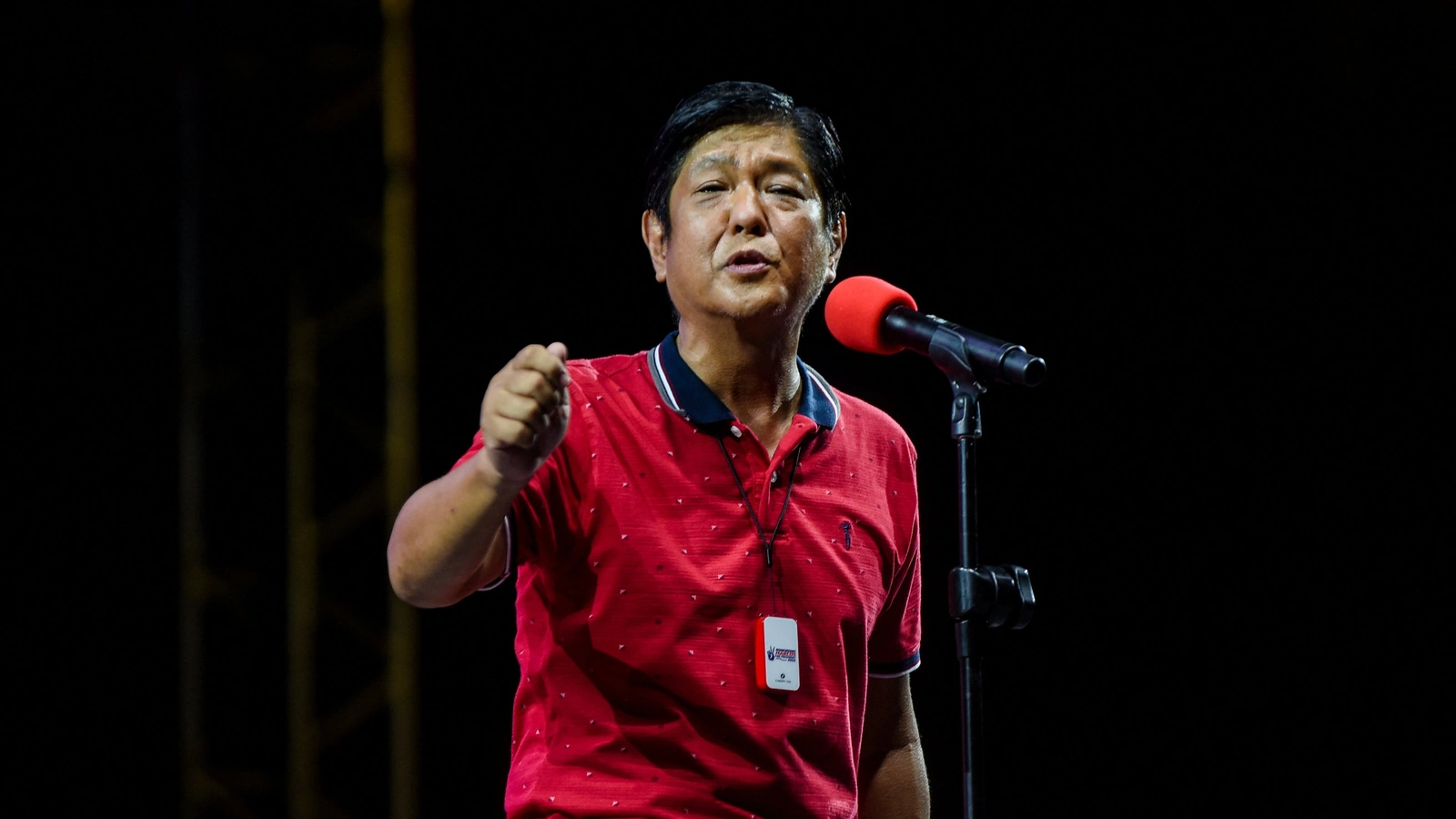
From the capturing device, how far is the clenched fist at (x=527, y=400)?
55.9 inches

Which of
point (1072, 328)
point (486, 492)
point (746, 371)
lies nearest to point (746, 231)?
point (746, 371)

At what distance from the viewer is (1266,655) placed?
451 centimetres

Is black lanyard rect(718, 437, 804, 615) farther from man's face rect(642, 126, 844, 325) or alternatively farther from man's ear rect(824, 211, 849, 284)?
man's ear rect(824, 211, 849, 284)

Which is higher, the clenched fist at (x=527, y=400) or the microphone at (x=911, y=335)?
the microphone at (x=911, y=335)

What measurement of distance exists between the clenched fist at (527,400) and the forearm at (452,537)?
0.39 feet

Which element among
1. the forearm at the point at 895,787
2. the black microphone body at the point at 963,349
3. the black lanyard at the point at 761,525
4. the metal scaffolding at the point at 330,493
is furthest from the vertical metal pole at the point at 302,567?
the black microphone body at the point at 963,349

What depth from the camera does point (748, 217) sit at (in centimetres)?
215

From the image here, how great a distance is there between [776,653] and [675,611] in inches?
6.8

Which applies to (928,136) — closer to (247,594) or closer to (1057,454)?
(1057,454)

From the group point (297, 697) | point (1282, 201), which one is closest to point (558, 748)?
point (297, 697)

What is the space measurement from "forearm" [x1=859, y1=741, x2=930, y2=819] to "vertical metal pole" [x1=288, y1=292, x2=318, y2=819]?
239 centimetres

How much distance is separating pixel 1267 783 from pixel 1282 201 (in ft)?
7.02

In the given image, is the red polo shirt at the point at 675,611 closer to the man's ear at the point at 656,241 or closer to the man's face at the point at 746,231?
the man's face at the point at 746,231

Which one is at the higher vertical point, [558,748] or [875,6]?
[875,6]
